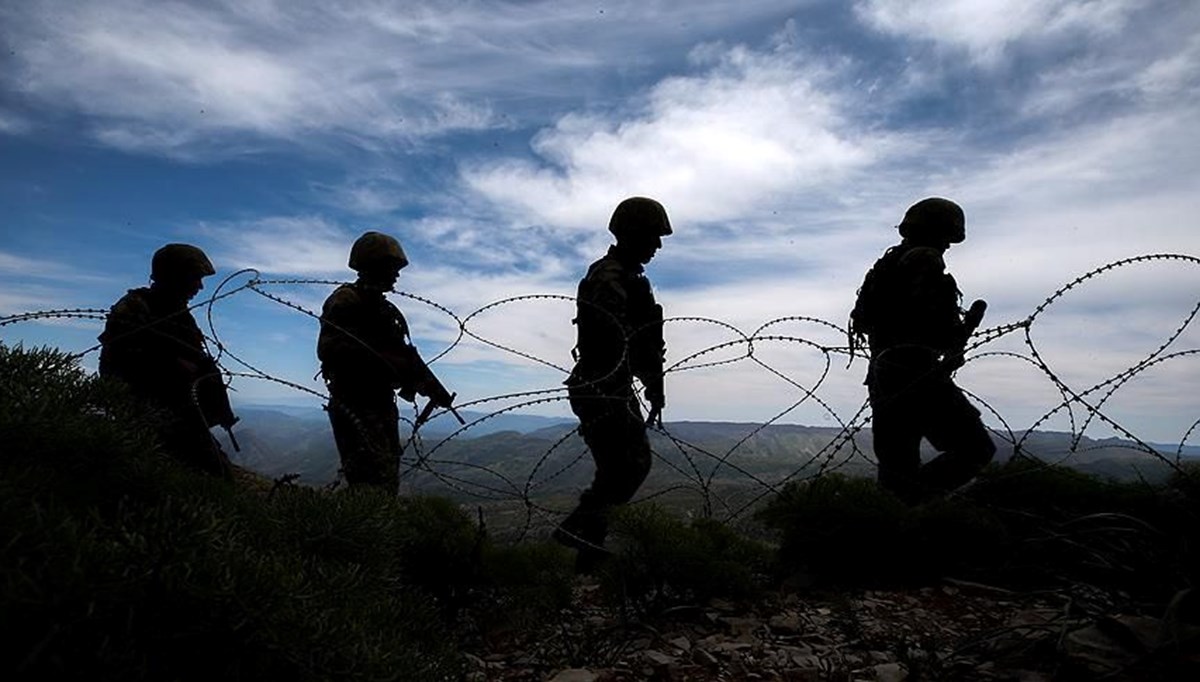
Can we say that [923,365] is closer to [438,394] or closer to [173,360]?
[438,394]

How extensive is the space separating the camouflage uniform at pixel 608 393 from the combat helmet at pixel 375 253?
1716mm

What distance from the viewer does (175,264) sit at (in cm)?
529

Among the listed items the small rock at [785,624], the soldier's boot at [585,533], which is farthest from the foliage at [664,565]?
the soldier's boot at [585,533]

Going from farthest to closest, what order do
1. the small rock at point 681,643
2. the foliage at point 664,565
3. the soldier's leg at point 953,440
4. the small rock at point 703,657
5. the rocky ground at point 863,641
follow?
1. the soldier's leg at point 953,440
2. the foliage at point 664,565
3. the small rock at point 681,643
4. the small rock at point 703,657
5. the rocky ground at point 863,641

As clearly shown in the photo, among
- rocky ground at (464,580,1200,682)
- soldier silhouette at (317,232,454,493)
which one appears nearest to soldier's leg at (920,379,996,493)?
rocky ground at (464,580,1200,682)

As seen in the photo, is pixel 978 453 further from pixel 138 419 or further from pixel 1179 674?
pixel 138 419

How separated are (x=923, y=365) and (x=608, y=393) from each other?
8.80 feet

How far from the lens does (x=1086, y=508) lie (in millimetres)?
4742

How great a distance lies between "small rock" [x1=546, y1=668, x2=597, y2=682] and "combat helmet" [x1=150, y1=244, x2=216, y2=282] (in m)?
4.38

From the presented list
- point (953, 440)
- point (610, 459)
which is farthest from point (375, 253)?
point (953, 440)

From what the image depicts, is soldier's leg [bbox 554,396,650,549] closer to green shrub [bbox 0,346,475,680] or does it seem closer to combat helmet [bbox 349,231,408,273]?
combat helmet [bbox 349,231,408,273]

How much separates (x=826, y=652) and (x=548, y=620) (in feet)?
5.48

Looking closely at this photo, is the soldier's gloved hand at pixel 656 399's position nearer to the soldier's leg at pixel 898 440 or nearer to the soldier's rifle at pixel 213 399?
the soldier's leg at pixel 898 440

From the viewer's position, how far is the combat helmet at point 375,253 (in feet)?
A: 18.9
